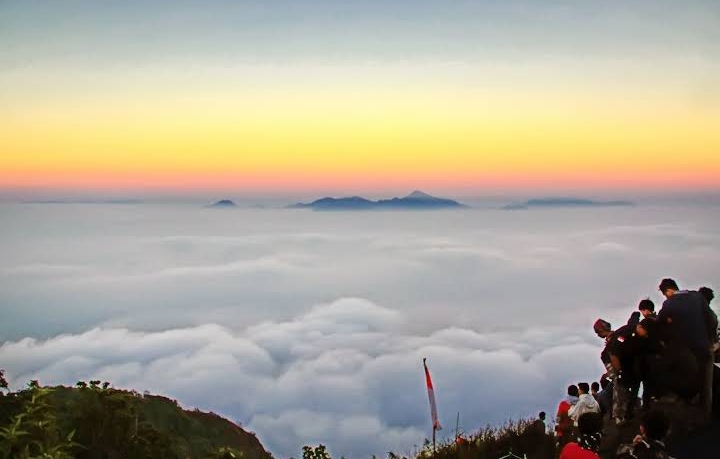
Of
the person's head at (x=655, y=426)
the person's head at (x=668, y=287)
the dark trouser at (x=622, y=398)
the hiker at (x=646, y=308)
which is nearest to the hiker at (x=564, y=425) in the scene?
the dark trouser at (x=622, y=398)

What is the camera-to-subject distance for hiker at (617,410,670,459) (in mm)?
5258

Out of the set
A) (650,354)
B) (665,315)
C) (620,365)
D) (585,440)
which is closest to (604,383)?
(620,365)

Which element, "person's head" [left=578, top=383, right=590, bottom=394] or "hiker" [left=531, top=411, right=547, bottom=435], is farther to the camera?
"hiker" [left=531, top=411, right=547, bottom=435]

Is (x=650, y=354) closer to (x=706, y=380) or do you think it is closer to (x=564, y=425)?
(x=706, y=380)

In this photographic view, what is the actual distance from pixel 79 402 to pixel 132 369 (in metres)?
206

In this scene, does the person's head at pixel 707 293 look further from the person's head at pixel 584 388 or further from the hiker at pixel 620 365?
the person's head at pixel 584 388

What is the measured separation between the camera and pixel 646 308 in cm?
827

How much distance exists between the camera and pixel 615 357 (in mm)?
8336

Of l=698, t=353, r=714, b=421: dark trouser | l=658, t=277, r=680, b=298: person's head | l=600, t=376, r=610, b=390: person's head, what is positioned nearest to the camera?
l=698, t=353, r=714, b=421: dark trouser

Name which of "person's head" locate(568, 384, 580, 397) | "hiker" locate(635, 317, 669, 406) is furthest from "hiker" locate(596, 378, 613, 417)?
"hiker" locate(635, 317, 669, 406)

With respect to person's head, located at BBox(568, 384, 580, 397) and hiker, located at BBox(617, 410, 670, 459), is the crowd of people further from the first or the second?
hiker, located at BBox(617, 410, 670, 459)

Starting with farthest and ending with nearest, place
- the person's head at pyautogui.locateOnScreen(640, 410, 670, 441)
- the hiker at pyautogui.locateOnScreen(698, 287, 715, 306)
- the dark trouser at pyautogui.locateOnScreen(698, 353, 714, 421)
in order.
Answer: the hiker at pyautogui.locateOnScreen(698, 287, 715, 306) < the dark trouser at pyautogui.locateOnScreen(698, 353, 714, 421) < the person's head at pyautogui.locateOnScreen(640, 410, 670, 441)

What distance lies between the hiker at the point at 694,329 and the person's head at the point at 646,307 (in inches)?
6.4

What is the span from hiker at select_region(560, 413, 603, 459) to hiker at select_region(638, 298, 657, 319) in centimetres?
281
